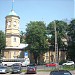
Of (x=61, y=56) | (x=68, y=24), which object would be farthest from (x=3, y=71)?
(x=61, y=56)

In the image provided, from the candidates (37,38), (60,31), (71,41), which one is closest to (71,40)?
(71,41)

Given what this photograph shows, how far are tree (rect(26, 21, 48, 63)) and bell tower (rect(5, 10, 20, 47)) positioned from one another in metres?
10.6

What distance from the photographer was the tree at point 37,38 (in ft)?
323

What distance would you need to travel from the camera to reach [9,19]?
110812mm

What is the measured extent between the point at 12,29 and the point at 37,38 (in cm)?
1508

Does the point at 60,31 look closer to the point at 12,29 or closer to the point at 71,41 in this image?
the point at 71,41

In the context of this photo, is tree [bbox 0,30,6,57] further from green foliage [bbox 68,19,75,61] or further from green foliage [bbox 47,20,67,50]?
green foliage [bbox 68,19,75,61]

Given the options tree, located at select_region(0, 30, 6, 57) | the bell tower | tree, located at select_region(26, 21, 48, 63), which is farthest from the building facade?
tree, located at select_region(26, 21, 48, 63)

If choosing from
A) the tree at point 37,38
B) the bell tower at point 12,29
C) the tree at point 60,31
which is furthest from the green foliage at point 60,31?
the bell tower at point 12,29

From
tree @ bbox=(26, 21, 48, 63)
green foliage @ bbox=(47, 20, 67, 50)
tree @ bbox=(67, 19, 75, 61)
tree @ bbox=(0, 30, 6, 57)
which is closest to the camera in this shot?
tree @ bbox=(26, 21, 48, 63)

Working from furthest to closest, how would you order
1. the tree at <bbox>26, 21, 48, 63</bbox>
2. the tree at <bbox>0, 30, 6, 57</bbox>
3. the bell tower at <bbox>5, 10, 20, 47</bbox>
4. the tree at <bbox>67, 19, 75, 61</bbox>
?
the bell tower at <bbox>5, 10, 20, 47</bbox>, the tree at <bbox>0, 30, 6, 57</bbox>, the tree at <bbox>67, 19, 75, 61</bbox>, the tree at <bbox>26, 21, 48, 63</bbox>

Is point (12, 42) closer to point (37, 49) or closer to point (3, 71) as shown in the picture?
point (37, 49)

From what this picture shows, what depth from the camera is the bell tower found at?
110812 millimetres

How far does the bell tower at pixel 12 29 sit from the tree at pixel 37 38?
34.6 ft
